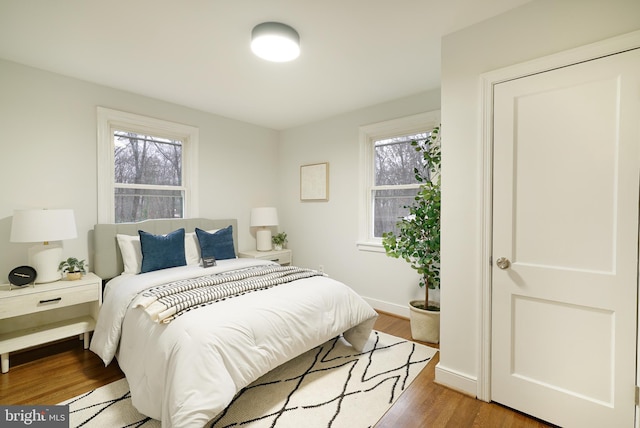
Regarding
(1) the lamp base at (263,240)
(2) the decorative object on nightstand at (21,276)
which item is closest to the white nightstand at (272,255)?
(1) the lamp base at (263,240)

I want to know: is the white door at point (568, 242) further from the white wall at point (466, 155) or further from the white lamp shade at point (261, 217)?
the white lamp shade at point (261, 217)

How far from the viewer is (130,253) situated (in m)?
2.93

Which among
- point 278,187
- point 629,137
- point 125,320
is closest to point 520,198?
point 629,137

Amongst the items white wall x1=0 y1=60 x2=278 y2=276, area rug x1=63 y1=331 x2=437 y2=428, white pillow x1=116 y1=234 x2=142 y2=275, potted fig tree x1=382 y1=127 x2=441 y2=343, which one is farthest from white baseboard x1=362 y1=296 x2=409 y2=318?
white wall x1=0 y1=60 x2=278 y2=276

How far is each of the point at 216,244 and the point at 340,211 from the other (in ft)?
5.28

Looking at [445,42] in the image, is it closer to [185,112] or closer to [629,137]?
[629,137]

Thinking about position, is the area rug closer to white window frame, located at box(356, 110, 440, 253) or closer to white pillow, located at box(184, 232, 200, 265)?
white pillow, located at box(184, 232, 200, 265)

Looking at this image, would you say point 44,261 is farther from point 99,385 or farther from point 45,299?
point 99,385

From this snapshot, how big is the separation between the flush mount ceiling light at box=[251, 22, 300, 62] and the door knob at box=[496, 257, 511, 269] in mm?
1983

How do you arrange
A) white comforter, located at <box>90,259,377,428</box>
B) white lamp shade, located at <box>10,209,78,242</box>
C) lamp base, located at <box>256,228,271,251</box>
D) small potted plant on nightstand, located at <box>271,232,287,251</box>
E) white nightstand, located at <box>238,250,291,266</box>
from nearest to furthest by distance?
white comforter, located at <box>90,259,377,428</box>
white lamp shade, located at <box>10,209,78,242</box>
white nightstand, located at <box>238,250,291,266</box>
lamp base, located at <box>256,228,271,251</box>
small potted plant on nightstand, located at <box>271,232,287,251</box>

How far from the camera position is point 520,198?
183cm

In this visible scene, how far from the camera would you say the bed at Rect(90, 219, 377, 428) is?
1.53 m

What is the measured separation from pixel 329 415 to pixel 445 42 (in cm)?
258

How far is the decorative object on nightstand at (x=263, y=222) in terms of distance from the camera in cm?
411
